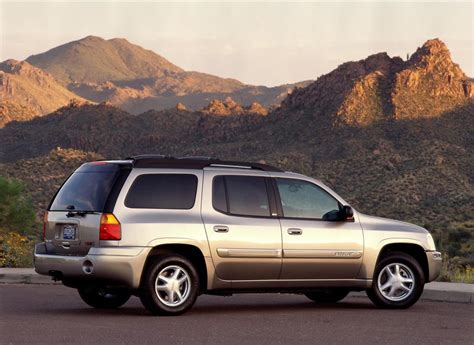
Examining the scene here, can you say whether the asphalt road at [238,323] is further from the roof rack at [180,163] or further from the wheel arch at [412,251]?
the roof rack at [180,163]

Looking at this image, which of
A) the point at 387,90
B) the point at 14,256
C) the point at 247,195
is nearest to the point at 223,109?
the point at 387,90

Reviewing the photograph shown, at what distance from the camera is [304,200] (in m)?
15.0

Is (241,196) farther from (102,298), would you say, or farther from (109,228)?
(102,298)

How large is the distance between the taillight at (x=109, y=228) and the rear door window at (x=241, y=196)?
143cm

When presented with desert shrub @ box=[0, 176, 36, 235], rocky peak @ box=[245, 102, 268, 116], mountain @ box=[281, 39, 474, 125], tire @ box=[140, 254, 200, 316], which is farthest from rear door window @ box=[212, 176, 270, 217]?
rocky peak @ box=[245, 102, 268, 116]

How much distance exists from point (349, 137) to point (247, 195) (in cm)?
7101

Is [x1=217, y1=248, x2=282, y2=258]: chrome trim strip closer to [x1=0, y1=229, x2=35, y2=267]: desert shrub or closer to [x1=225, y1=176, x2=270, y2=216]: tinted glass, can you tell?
[x1=225, y1=176, x2=270, y2=216]: tinted glass

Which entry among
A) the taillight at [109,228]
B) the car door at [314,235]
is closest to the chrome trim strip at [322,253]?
the car door at [314,235]

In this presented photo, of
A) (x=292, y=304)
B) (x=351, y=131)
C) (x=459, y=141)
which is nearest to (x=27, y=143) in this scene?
(x=351, y=131)

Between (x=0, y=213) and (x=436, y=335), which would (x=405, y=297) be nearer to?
(x=436, y=335)

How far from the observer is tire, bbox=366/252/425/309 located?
50.4 ft

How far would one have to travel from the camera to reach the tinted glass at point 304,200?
14.9 m

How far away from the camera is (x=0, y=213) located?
160 ft

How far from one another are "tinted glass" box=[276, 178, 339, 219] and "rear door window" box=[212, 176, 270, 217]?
31 cm
